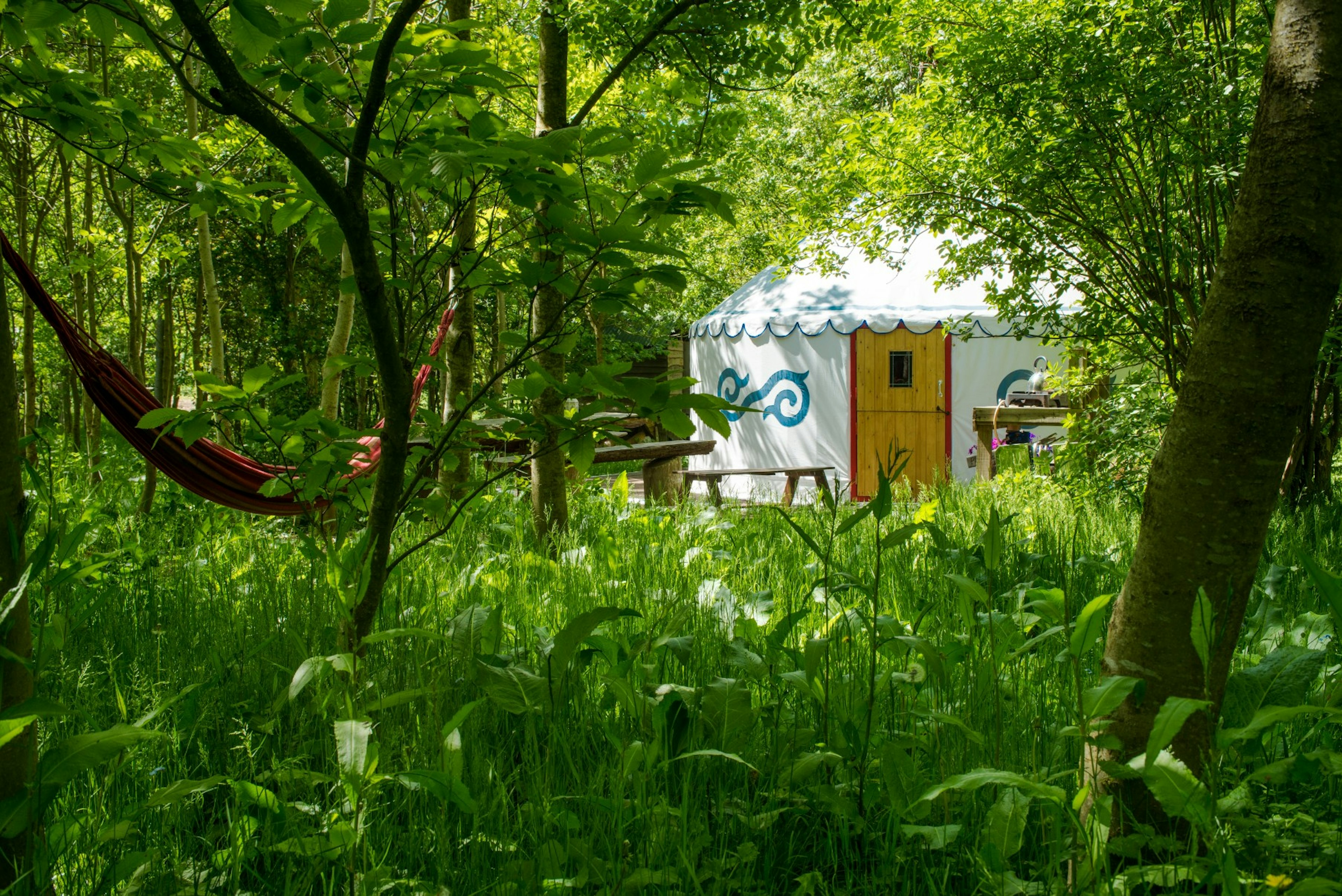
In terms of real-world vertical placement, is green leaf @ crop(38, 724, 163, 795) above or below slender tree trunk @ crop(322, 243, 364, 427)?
below

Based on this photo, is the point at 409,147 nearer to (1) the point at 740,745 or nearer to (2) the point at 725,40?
(1) the point at 740,745

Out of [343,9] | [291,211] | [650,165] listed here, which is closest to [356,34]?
[343,9]

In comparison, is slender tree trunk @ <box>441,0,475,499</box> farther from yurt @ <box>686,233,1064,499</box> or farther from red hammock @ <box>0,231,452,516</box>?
yurt @ <box>686,233,1064,499</box>

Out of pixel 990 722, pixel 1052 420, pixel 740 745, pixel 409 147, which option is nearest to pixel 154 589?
pixel 409 147

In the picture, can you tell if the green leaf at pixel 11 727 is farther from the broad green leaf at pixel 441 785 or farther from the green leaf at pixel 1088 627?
the green leaf at pixel 1088 627

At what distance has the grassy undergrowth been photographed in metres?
1.04

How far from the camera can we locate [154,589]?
8.05 feet

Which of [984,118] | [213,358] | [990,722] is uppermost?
[984,118]

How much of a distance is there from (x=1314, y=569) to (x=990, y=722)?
875 mm

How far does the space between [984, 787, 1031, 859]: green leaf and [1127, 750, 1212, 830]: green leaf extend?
0.16 meters

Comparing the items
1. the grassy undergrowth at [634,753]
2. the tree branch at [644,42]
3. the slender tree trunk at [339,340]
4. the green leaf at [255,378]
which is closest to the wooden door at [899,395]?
the slender tree trunk at [339,340]

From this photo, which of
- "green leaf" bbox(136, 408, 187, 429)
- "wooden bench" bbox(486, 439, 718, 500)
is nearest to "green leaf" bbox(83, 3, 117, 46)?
"green leaf" bbox(136, 408, 187, 429)

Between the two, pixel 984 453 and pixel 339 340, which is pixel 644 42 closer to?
pixel 339 340

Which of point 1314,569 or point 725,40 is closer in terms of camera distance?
point 1314,569
